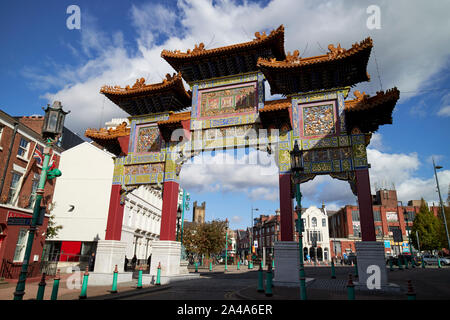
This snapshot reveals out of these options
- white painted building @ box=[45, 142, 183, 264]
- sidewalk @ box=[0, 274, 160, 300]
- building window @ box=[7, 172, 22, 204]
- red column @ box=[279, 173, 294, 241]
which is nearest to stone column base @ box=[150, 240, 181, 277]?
sidewalk @ box=[0, 274, 160, 300]

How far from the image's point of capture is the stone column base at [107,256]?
18234 millimetres

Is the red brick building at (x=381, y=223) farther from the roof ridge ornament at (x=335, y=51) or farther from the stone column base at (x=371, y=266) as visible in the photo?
the roof ridge ornament at (x=335, y=51)

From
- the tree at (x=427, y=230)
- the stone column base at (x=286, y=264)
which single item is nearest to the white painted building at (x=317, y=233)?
the tree at (x=427, y=230)

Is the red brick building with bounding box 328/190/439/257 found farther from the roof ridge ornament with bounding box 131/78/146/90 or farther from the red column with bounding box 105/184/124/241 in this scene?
the roof ridge ornament with bounding box 131/78/146/90

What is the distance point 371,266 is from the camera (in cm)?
1359

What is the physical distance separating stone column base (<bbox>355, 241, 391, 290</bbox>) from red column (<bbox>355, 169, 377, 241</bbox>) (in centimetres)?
48

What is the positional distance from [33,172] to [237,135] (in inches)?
610

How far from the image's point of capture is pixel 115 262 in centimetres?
1881

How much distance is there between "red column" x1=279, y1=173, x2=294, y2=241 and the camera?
15125 mm

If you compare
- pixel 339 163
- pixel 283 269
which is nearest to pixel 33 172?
pixel 283 269

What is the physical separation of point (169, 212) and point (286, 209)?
7.09 m

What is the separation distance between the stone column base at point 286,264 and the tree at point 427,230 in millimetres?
51059

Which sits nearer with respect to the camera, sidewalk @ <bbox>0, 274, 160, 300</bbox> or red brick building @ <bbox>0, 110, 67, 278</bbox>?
sidewalk @ <bbox>0, 274, 160, 300</bbox>
